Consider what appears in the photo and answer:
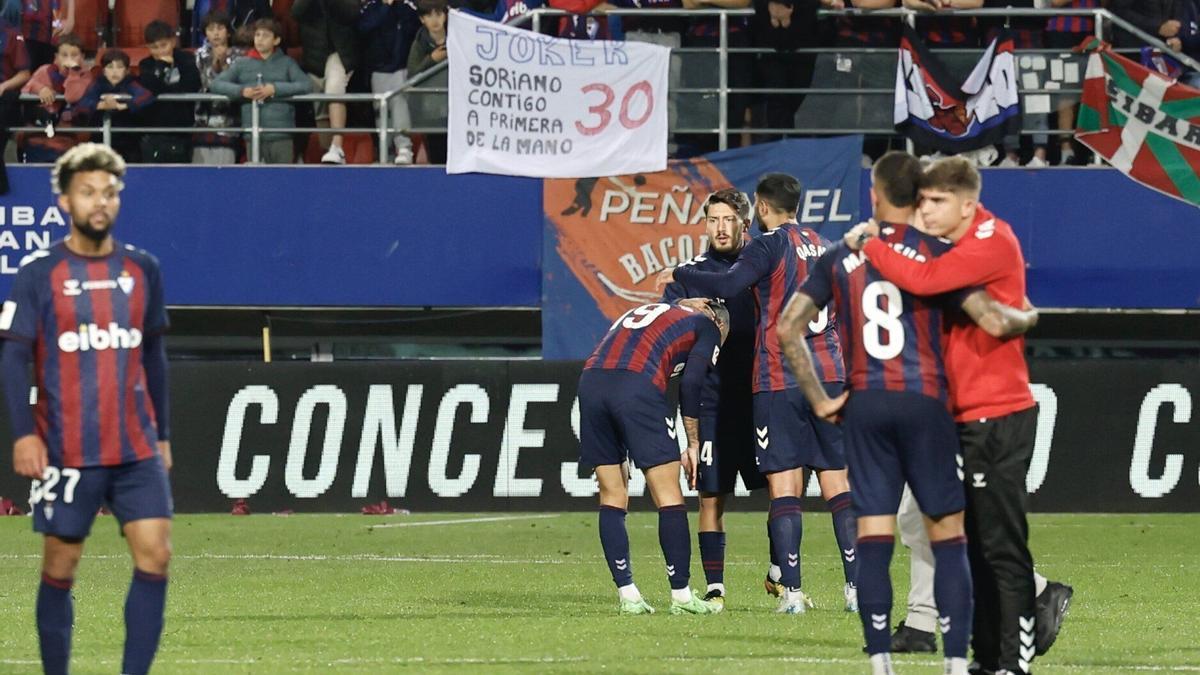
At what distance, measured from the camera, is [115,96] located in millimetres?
20438

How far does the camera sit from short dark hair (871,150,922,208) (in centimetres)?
792

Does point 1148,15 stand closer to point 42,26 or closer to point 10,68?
point 42,26

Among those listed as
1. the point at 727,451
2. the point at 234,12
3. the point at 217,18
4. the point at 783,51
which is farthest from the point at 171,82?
the point at 727,451

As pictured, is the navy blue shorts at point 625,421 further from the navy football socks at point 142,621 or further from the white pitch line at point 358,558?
the navy football socks at point 142,621

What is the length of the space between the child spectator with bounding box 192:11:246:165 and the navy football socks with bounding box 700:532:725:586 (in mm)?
10565

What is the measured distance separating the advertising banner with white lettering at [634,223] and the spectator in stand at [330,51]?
217 cm

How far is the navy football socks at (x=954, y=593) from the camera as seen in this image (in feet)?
25.1

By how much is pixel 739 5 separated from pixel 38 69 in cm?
690

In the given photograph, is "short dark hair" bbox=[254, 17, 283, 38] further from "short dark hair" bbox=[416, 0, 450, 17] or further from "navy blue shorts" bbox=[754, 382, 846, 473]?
"navy blue shorts" bbox=[754, 382, 846, 473]

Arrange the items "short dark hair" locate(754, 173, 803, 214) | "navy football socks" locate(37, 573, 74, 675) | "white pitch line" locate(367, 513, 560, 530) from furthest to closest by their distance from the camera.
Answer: "white pitch line" locate(367, 513, 560, 530)
"short dark hair" locate(754, 173, 803, 214)
"navy football socks" locate(37, 573, 74, 675)

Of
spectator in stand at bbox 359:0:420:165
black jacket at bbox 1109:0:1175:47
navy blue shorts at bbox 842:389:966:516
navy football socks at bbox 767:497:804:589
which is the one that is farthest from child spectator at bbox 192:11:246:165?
navy blue shorts at bbox 842:389:966:516

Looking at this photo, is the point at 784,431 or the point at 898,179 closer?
the point at 898,179

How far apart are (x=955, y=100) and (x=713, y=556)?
9.23 meters

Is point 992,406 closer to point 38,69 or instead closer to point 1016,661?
point 1016,661
